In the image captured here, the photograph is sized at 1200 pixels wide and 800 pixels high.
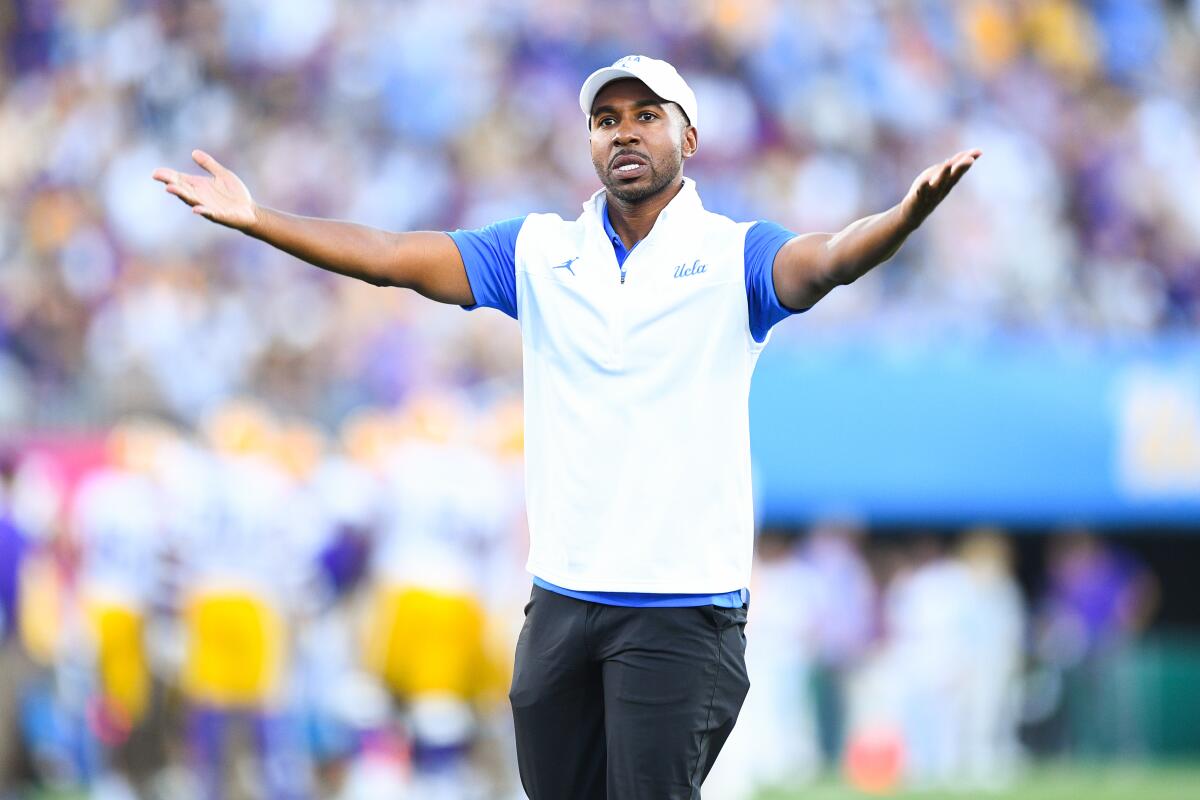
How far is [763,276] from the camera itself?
4750 mm

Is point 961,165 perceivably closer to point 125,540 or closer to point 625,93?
point 625,93

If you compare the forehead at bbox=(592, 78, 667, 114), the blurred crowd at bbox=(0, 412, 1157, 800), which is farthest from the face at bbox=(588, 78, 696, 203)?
the blurred crowd at bbox=(0, 412, 1157, 800)

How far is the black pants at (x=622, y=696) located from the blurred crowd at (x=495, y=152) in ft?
30.0

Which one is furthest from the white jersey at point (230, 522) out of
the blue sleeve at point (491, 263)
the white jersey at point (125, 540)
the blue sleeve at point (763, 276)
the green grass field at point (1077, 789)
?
the blue sleeve at point (763, 276)

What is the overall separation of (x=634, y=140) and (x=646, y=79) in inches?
6.0

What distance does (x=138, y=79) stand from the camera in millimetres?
16781

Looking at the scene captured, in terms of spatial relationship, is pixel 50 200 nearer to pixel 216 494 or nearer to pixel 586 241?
pixel 216 494

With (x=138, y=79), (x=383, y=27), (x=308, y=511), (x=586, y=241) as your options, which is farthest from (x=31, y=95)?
(x=586, y=241)

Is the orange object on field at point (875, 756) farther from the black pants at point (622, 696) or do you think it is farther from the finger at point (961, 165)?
the finger at point (961, 165)

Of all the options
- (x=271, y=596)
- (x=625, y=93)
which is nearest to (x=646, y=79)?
(x=625, y=93)

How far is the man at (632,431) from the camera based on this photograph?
4758 mm

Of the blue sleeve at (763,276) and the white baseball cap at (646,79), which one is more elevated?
the white baseball cap at (646,79)

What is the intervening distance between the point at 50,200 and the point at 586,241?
1154 centimetres

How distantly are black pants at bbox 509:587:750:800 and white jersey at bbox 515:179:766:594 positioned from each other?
99mm
